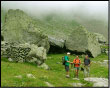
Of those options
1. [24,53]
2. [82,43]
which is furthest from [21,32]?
[82,43]

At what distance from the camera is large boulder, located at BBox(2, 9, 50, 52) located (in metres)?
46.0

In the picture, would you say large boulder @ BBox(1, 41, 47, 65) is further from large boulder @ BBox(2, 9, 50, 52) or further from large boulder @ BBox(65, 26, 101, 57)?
large boulder @ BBox(65, 26, 101, 57)

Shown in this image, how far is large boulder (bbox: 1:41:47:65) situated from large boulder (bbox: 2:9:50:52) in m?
6.23

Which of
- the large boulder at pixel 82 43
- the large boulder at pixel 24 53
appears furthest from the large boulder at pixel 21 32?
the large boulder at pixel 82 43

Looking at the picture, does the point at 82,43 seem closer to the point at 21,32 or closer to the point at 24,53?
the point at 21,32

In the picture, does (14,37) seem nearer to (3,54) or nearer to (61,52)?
(3,54)

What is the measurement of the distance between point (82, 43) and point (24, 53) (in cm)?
1936

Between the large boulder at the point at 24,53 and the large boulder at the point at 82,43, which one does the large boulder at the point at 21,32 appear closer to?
the large boulder at the point at 24,53

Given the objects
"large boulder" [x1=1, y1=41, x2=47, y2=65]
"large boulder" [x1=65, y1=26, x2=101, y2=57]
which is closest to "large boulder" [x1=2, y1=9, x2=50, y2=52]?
"large boulder" [x1=1, y1=41, x2=47, y2=65]

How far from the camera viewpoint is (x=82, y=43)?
52938 mm

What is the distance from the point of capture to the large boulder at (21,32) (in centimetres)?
4595

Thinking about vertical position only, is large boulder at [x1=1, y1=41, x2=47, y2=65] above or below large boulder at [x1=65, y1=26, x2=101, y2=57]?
above

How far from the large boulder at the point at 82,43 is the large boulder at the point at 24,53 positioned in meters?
17.5

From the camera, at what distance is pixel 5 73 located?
26984 mm
